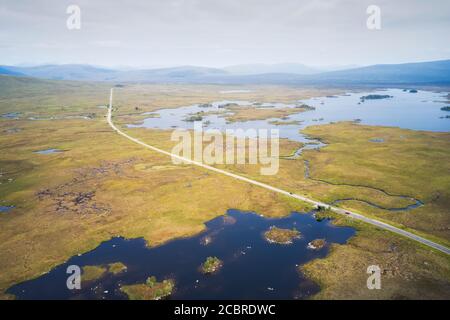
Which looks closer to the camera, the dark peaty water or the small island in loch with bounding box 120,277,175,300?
the small island in loch with bounding box 120,277,175,300

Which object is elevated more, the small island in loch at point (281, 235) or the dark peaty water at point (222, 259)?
the small island in loch at point (281, 235)

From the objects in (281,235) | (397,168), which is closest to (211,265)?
(281,235)

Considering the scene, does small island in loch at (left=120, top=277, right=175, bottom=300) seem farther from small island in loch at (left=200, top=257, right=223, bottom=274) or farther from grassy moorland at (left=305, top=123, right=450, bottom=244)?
grassy moorland at (left=305, top=123, right=450, bottom=244)

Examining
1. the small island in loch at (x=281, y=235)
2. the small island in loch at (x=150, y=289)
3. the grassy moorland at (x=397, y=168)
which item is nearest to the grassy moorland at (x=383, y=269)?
the small island in loch at (x=281, y=235)

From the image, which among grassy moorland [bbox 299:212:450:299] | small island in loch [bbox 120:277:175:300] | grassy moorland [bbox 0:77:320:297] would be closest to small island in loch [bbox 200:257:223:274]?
small island in loch [bbox 120:277:175:300]

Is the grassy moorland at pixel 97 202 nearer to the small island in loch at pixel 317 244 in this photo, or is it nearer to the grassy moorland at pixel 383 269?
the small island in loch at pixel 317 244

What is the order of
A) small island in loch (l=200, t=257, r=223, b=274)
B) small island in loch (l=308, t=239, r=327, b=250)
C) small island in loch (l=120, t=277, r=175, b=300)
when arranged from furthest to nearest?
small island in loch (l=308, t=239, r=327, b=250), small island in loch (l=200, t=257, r=223, b=274), small island in loch (l=120, t=277, r=175, b=300)
